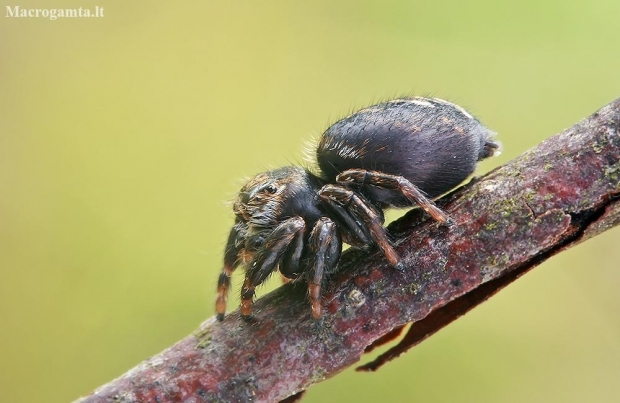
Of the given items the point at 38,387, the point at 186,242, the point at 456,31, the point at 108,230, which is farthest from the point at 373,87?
the point at 38,387

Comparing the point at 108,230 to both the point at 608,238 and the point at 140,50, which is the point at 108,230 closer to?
the point at 140,50

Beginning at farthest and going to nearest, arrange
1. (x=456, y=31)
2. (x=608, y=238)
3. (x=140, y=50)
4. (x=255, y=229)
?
1. (x=140, y=50)
2. (x=456, y=31)
3. (x=608, y=238)
4. (x=255, y=229)

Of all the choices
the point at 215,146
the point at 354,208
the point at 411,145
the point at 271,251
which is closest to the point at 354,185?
the point at 354,208

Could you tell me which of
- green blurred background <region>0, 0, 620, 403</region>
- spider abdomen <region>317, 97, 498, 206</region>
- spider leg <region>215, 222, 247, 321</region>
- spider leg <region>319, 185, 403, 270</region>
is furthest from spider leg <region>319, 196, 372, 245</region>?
green blurred background <region>0, 0, 620, 403</region>

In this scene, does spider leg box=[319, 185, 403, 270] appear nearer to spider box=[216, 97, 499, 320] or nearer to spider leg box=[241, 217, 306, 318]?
spider box=[216, 97, 499, 320]

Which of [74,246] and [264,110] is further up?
[264,110]
